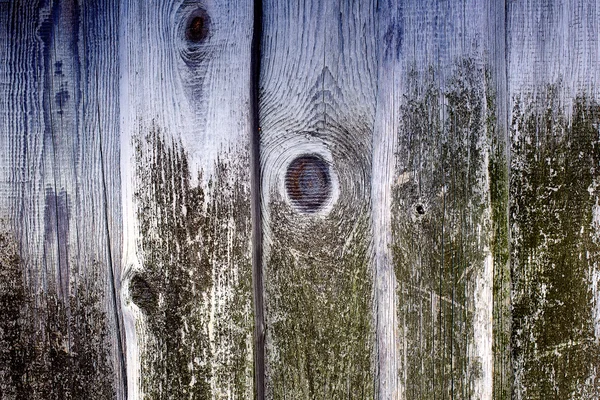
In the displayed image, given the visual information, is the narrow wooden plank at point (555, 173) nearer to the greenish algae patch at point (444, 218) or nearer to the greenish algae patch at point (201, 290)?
the greenish algae patch at point (444, 218)

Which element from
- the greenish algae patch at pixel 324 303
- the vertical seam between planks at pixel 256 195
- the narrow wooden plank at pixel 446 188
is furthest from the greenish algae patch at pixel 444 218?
the vertical seam between planks at pixel 256 195

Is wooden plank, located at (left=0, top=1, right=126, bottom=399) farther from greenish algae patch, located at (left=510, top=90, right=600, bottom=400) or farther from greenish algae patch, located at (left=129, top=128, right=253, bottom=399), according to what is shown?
greenish algae patch, located at (left=510, top=90, right=600, bottom=400)

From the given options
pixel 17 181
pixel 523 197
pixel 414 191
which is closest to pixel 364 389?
pixel 414 191

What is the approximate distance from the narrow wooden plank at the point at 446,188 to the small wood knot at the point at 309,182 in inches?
6.3

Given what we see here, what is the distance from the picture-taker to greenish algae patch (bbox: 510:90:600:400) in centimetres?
124

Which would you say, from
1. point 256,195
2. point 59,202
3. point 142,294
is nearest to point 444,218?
point 256,195

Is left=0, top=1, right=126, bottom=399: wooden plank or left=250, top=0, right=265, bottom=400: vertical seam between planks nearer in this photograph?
left=250, top=0, right=265, bottom=400: vertical seam between planks

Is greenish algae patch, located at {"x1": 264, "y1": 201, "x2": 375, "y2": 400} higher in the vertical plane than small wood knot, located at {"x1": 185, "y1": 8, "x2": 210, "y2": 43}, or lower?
lower

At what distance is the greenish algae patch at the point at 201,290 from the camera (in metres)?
1.22

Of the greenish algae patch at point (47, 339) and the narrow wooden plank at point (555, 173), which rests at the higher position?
the narrow wooden plank at point (555, 173)

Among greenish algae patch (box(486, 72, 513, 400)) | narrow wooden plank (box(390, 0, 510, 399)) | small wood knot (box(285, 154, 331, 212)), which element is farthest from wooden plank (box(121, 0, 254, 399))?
greenish algae patch (box(486, 72, 513, 400))

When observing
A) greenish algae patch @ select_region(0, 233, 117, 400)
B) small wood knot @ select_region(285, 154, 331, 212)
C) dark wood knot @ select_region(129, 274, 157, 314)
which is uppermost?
small wood knot @ select_region(285, 154, 331, 212)

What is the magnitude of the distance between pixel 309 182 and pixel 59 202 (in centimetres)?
73

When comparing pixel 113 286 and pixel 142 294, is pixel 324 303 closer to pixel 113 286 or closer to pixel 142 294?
pixel 142 294
